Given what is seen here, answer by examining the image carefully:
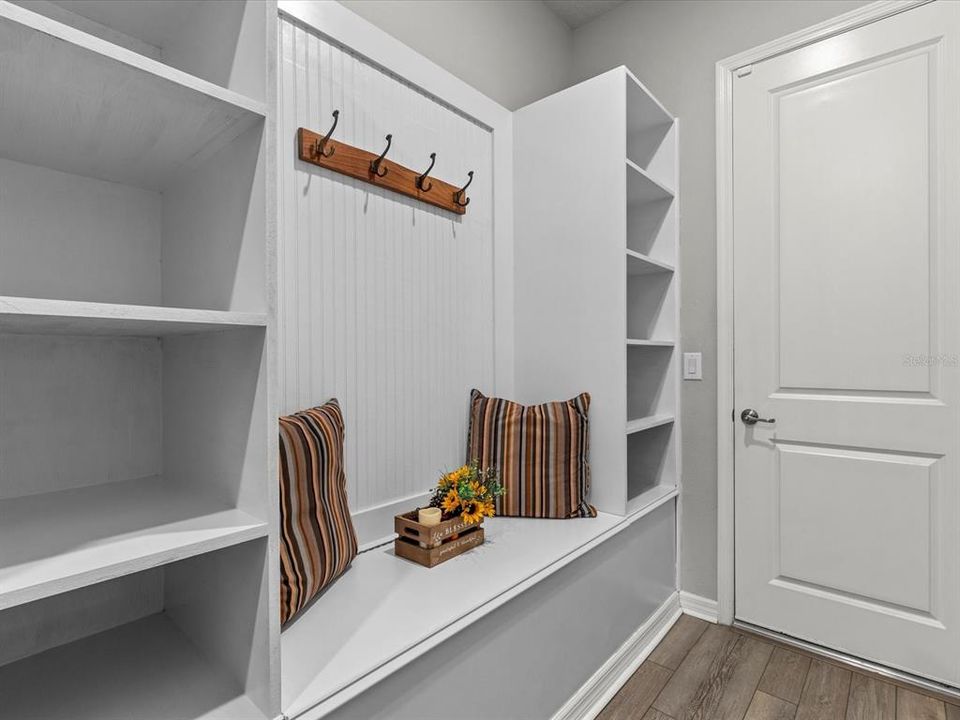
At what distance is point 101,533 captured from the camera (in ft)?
2.47

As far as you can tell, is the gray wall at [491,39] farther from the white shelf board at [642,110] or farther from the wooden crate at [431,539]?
the wooden crate at [431,539]

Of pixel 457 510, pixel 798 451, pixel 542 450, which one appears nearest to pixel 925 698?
pixel 798 451

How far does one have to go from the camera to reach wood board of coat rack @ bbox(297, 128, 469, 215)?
1406mm

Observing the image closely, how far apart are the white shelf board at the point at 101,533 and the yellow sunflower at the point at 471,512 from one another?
2.48ft

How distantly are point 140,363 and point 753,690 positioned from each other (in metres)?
2.04

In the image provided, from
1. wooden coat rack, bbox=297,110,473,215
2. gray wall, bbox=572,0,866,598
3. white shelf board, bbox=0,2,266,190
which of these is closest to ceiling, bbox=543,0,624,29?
gray wall, bbox=572,0,866,598

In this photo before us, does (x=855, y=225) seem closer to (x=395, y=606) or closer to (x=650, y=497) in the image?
(x=650, y=497)

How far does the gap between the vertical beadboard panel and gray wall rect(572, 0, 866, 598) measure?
2.92 ft

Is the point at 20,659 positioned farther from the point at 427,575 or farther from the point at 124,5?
the point at 124,5

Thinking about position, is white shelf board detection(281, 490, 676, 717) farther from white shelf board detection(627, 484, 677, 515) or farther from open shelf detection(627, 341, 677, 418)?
open shelf detection(627, 341, 677, 418)

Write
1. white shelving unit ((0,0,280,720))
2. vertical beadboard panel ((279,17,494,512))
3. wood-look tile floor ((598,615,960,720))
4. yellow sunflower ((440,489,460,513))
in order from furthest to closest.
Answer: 1. wood-look tile floor ((598,615,960,720))
2. yellow sunflower ((440,489,460,513))
3. vertical beadboard panel ((279,17,494,512))
4. white shelving unit ((0,0,280,720))

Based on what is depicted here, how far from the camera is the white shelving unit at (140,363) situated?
73cm

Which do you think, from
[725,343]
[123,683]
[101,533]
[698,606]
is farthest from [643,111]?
[123,683]

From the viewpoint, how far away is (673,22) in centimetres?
228
